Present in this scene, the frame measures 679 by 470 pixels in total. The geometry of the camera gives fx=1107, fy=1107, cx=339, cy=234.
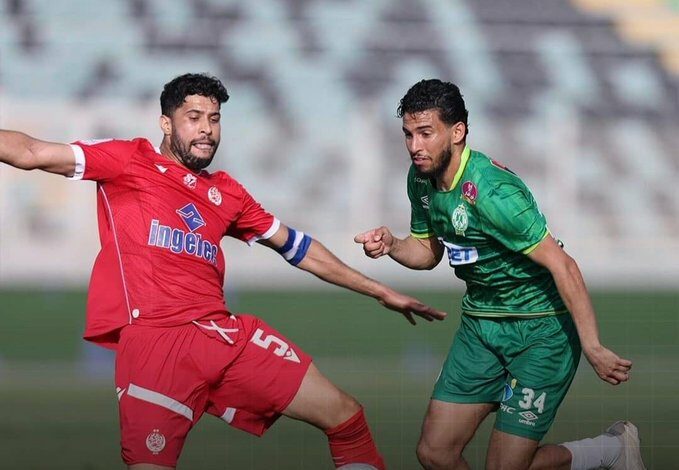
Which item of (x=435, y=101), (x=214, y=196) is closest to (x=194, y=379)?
(x=214, y=196)

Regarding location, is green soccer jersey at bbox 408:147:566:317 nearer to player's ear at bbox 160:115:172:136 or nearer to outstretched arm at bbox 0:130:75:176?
player's ear at bbox 160:115:172:136

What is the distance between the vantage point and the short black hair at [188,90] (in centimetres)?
489

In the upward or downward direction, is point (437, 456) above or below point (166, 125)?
below

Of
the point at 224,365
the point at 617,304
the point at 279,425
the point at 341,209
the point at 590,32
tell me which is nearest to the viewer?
the point at 224,365

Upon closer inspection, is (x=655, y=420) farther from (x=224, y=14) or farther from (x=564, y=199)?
(x=224, y=14)

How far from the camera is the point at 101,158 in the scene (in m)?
4.63

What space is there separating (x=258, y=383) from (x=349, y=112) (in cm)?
1053

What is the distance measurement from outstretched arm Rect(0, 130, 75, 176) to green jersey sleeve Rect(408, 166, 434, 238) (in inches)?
64.1

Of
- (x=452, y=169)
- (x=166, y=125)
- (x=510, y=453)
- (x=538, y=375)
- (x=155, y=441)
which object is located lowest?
(x=155, y=441)

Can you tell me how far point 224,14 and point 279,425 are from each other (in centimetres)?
912

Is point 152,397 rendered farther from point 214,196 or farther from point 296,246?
point 296,246

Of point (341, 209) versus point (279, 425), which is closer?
point (279, 425)

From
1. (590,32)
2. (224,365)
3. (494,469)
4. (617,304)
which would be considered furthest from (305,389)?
(590,32)

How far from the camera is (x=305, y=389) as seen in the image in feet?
15.5
